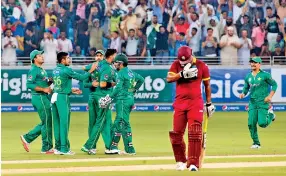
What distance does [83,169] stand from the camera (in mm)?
16328

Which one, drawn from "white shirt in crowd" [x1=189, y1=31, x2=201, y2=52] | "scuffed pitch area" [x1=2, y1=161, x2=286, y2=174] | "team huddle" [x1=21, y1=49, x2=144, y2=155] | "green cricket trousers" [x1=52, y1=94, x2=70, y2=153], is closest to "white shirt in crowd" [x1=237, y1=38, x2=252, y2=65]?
"white shirt in crowd" [x1=189, y1=31, x2=201, y2=52]

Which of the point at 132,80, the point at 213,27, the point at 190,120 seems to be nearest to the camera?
the point at 190,120

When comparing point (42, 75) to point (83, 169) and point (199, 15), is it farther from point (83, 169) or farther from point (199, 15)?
point (199, 15)

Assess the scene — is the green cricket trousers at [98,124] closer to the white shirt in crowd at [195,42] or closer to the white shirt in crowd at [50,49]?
the white shirt in crowd at [50,49]

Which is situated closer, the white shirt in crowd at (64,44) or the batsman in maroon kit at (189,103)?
the batsman in maroon kit at (189,103)

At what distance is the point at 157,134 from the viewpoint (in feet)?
86.2

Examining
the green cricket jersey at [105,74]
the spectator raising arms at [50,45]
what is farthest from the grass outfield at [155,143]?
the spectator raising arms at [50,45]

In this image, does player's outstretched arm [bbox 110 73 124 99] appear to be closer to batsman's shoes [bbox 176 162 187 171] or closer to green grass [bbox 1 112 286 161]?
green grass [bbox 1 112 286 161]

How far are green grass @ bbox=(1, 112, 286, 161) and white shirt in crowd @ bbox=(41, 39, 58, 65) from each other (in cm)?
202

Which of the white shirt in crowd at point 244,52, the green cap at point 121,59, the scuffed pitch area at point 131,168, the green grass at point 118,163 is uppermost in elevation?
the white shirt in crowd at point 244,52

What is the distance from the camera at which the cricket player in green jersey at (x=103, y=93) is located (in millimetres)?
19953

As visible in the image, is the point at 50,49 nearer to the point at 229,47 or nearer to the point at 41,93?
the point at 229,47

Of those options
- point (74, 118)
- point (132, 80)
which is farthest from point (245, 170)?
point (74, 118)

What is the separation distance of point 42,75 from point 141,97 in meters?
15.1
